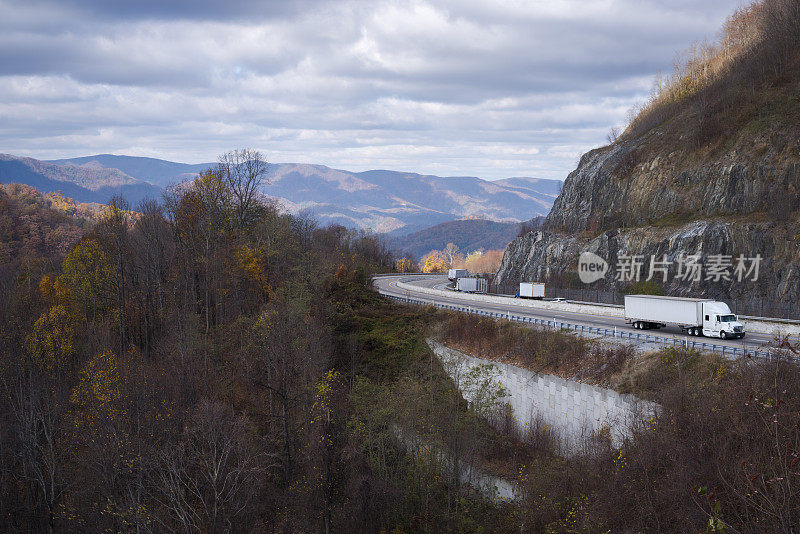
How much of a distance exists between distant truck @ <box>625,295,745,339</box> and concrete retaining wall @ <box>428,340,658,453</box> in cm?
921

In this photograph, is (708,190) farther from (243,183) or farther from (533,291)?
(243,183)

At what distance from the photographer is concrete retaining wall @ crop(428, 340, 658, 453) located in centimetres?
2739

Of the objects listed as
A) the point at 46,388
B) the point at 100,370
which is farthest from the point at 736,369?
the point at 46,388

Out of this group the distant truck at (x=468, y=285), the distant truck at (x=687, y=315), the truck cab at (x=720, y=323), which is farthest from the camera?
the distant truck at (x=468, y=285)

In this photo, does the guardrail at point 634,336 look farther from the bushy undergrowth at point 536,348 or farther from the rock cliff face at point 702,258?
the rock cliff face at point 702,258

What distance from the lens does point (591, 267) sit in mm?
73062

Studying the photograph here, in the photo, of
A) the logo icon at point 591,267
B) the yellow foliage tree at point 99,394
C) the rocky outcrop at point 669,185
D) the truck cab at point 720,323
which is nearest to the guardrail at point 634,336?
the truck cab at point 720,323

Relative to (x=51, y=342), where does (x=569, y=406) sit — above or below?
above

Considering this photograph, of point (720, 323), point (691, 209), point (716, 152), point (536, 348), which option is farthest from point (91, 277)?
point (716, 152)

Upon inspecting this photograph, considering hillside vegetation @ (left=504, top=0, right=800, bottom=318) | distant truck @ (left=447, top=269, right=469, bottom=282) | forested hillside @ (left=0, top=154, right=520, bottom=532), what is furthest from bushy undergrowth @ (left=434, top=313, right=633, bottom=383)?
distant truck @ (left=447, top=269, right=469, bottom=282)

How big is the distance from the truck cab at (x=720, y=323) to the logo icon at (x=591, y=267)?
37.0 m

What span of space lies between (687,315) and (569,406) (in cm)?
1050

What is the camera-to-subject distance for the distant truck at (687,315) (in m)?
33.5

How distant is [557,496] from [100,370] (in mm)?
35129
